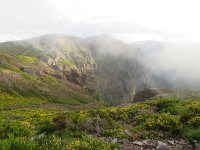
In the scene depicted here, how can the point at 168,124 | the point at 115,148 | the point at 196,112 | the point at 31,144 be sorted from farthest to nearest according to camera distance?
the point at 196,112, the point at 168,124, the point at 115,148, the point at 31,144

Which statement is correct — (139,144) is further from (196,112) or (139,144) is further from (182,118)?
(196,112)

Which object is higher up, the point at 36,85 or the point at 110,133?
the point at 110,133

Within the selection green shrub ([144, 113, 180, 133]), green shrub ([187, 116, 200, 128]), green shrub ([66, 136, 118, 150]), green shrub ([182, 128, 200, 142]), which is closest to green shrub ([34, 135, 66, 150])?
green shrub ([66, 136, 118, 150])

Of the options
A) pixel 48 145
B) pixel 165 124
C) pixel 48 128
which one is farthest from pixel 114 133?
pixel 48 145

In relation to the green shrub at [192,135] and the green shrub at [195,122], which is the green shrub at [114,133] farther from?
the green shrub at [195,122]

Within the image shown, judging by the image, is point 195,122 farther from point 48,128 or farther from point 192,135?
point 48,128

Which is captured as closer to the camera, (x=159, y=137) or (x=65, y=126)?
(x=159, y=137)

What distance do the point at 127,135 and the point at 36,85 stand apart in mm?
186317

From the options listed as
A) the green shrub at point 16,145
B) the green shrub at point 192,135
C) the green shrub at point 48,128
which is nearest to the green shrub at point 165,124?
the green shrub at point 192,135

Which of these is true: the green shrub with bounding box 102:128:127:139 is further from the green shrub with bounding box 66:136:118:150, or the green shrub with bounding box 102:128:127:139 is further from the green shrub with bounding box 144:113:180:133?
the green shrub with bounding box 66:136:118:150

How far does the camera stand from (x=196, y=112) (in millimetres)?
16953

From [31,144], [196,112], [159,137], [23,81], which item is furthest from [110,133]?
[23,81]

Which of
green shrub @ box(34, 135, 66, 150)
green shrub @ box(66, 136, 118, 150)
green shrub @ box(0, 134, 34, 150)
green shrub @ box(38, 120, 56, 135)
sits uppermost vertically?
green shrub @ box(0, 134, 34, 150)

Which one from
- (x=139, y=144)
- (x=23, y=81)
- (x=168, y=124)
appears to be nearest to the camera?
(x=139, y=144)
